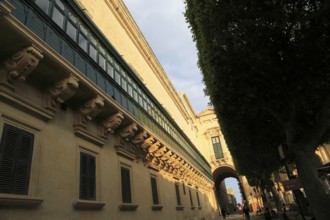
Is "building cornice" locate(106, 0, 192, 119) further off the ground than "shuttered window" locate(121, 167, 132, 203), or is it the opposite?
"building cornice" locate(106, 0, 192, 119)

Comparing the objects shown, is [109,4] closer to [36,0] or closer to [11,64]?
[36,0]

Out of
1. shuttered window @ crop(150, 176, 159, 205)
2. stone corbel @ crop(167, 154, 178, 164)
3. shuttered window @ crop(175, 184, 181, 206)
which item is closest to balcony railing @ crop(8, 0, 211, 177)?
shuttered window @ crop(150, 176, 159, 205)

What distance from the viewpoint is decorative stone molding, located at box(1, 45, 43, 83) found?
20.5 feet

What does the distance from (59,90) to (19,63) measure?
1.46 metres

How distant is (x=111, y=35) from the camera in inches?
668

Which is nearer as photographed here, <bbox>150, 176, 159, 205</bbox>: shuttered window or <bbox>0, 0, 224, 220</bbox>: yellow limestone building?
<bbox>0, 0, 224, 220</bbox>: yellow limestone building

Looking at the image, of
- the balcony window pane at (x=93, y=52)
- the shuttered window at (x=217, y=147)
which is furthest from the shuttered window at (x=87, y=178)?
the shuttered window at (x=217, y=147)

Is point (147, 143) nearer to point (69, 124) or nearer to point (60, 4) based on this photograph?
point (69, 124)

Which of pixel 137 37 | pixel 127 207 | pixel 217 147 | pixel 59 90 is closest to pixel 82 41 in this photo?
pixel 59 90

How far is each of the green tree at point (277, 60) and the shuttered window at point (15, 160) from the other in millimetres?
6613

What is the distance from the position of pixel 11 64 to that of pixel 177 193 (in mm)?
16167

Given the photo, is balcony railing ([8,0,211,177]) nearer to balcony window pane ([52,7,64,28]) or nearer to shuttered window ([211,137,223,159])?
balcony window pane ([52,7,64,28])

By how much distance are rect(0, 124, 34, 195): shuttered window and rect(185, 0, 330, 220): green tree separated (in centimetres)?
661

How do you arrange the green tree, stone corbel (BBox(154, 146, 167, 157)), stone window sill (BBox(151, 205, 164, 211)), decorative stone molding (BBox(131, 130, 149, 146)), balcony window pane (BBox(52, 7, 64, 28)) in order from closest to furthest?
1. the green tree
2. balcony window pane (BBox(52, 7, 64, 28))
3. decorative stone molding (BBox(131, 130, 149, 146))
4. stone window sill (BBox(151, 205, 164, 211))
5. stone corbel (BBox(154, 146, 167, 157))
